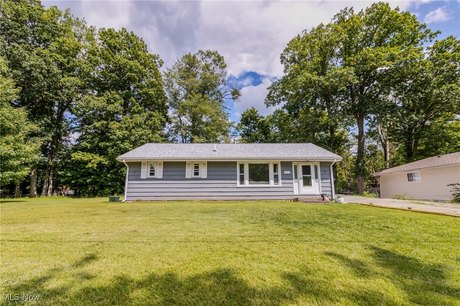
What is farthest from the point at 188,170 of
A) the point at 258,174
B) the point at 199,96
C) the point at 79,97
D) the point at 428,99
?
the point at 428,99

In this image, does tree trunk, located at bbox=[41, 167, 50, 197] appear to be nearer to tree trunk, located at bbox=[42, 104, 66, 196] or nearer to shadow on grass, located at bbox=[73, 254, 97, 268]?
tree trunk, located at bbox=[42, 104, 66, 196]

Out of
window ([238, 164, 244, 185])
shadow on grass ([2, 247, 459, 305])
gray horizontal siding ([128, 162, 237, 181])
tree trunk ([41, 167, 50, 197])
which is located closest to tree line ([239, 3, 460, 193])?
window ([238, 164, 244, 185])

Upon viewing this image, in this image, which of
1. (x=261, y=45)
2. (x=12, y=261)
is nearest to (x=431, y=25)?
(x=261, y=45)

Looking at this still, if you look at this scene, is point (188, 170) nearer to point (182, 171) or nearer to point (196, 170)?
point (182, 171)

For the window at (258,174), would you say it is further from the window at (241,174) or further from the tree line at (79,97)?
the tree line at (79,97)

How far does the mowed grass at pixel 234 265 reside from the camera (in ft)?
7.00

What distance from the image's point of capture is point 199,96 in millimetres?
24062

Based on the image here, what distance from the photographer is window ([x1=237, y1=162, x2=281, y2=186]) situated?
12.7 metres

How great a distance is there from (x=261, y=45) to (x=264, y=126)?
1137 cm

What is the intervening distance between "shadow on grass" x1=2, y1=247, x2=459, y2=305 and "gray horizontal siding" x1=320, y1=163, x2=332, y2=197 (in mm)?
10110

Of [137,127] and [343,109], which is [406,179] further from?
[137,127]

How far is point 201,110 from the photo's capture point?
23.7 meters

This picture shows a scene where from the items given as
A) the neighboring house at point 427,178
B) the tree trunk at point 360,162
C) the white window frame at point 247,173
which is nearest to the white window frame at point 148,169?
the white window frame at point 247,173

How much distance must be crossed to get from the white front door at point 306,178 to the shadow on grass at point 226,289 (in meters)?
9.93
